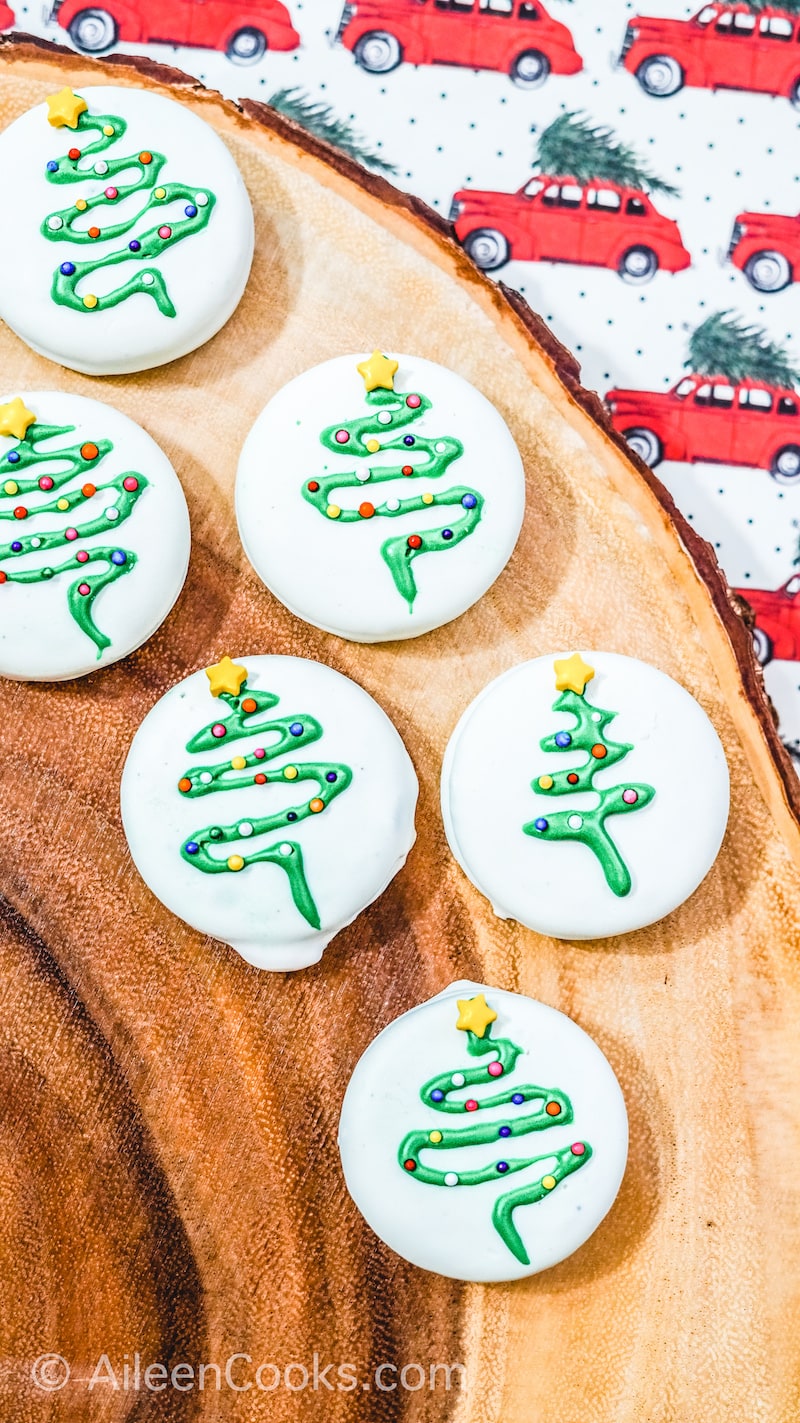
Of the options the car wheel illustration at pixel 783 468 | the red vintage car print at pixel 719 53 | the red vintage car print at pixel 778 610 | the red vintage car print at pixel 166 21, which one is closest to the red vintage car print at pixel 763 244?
the red vintage car print at pixel 719 53

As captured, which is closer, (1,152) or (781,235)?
(1,152)

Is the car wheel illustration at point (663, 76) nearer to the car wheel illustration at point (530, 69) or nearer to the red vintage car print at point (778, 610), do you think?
the car wheel illustration at point (530, 69)

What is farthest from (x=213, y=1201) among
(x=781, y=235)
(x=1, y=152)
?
(x=781, y=235)

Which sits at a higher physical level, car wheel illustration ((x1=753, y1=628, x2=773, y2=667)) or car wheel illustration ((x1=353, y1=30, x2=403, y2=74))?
car wheel illustration ((x1=353, y1=30, x2=403, y2=74))

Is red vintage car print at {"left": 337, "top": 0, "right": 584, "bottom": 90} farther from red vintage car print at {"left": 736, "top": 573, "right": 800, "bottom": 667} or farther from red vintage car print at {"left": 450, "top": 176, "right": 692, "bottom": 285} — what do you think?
red vintage car print at {"left": 736, "top": 573, "right": 800, "bottom": 667}

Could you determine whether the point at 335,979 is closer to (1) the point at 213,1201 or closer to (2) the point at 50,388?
(1) the point at 213,1201

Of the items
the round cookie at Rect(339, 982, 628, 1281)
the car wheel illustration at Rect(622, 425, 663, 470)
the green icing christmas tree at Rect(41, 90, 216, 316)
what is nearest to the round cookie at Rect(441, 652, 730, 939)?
the round cookie at Rect(339, 982, 628, 1281)

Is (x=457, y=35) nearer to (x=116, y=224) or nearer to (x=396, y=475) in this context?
(x=116, y=224)
